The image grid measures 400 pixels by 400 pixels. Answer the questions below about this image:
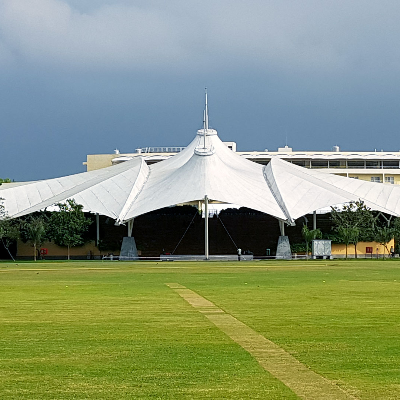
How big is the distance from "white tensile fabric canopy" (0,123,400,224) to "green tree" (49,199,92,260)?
1.13 meters

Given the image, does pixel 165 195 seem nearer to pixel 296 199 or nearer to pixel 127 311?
pixel 296 199

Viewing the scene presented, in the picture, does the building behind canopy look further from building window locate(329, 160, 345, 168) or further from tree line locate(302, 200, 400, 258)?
building window locate(329, 160, 345, 168)

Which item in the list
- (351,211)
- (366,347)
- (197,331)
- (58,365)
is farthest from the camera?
(351,211)

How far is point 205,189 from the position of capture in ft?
226

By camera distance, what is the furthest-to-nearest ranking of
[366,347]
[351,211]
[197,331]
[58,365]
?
[351,211]
[197,331]
[366,347]
[58,365]

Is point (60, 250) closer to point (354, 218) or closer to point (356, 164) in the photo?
point (354, 218)

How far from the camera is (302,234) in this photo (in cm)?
7069

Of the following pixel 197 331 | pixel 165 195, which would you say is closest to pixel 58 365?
pixel 197 331

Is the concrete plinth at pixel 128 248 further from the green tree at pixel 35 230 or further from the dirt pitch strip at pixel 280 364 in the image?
the dirt pitch strip at pixel 280 364

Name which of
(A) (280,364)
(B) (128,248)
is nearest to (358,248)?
(B) (128,248)

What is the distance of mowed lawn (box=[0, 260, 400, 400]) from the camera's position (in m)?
8.30

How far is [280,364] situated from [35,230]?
58822 millimetres

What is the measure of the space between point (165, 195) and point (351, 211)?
16.1m

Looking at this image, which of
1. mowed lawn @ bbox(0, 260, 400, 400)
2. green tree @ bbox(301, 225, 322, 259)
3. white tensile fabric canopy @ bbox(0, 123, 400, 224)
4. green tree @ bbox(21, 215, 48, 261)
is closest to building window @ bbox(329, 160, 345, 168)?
white tensile fabric canopy @ bbox(0, 123, 400, 224)
